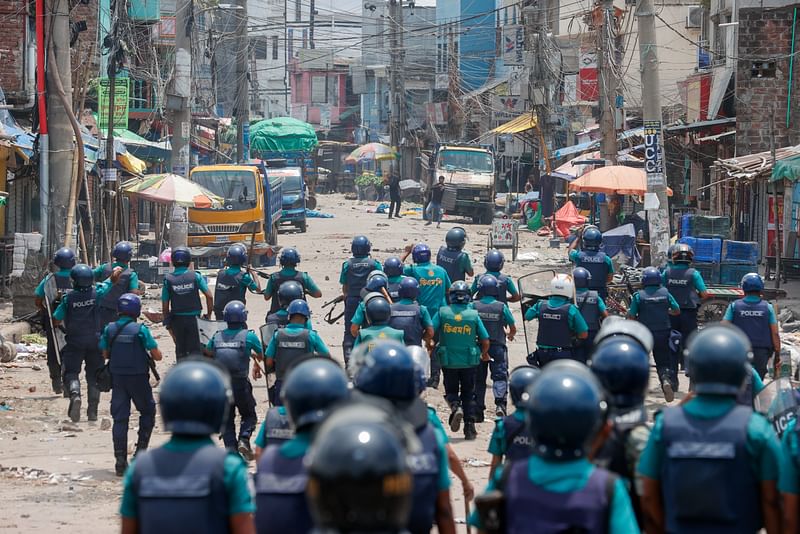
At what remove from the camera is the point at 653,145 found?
16.3 meters

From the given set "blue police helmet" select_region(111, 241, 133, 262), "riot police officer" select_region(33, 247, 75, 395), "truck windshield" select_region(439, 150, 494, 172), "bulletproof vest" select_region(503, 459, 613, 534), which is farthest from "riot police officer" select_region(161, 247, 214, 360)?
"truck windshield" select_region(439, 150, 494, 172)

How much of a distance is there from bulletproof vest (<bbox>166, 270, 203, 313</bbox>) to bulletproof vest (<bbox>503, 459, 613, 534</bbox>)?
9534mm

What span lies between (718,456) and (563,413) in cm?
97

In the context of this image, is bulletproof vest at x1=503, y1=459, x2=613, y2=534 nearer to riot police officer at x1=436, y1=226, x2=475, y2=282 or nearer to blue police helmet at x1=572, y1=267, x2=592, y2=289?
blue police helmet at x1=572, y1=267, x2=592, y2=289

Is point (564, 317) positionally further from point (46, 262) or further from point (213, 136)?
point (213, 136)

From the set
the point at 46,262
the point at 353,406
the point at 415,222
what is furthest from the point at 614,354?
the point at 415,222

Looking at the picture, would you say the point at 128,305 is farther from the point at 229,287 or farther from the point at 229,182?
the point at 229,182

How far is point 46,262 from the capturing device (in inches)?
691

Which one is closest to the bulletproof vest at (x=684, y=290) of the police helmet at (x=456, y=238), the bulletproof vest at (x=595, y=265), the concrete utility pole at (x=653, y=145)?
the bulletproof vest at (x=595, y=265)

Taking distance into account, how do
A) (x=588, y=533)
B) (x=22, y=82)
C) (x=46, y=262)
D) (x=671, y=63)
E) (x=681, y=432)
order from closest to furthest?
(x=588, y=533)
(x=681, y=432)
(x=46, y=262)
(x=22, y=82)
(x=671, y=63)

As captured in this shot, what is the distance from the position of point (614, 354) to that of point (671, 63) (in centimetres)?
4125

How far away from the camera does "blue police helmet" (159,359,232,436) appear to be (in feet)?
13.7

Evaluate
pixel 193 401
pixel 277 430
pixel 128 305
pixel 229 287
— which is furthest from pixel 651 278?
pixel 193 401

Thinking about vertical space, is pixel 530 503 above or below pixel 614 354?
below
